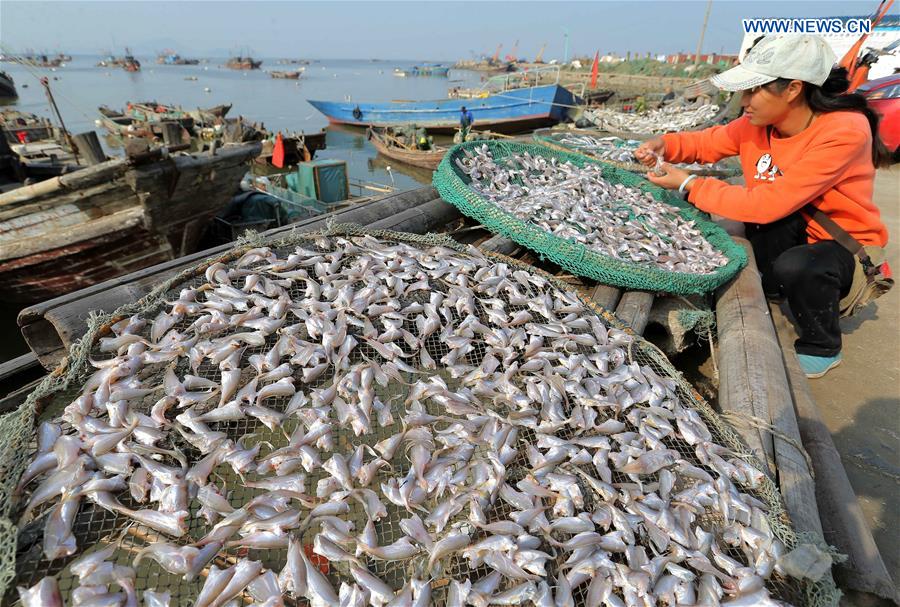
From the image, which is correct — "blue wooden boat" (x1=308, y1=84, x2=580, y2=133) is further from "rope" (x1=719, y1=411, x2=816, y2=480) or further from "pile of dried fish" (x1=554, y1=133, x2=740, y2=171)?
"rope" (x1=719, y1=411, x2=816, y2=480)

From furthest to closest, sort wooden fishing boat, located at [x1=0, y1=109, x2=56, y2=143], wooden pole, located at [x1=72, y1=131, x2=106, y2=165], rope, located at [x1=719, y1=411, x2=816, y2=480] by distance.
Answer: wooden fishing boat, located at [x1=0, y1=109, x2=56, y2=143]
wooden pole, located at [x1=72, y1=131, x2=106, y2=165]
rope, located at [x1=719, y1=411, x2=816, y2=480]

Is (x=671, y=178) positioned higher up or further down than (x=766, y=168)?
further down

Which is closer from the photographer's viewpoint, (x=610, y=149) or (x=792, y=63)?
(x=792, y=63)

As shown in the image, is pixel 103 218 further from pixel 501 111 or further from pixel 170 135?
pixel 501 111

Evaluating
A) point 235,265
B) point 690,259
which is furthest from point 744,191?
point 235,265

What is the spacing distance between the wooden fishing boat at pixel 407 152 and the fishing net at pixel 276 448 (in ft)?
47.2

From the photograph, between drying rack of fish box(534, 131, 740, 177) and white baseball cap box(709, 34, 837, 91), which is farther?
drying rack of fish box(534, 131, 740, 177)

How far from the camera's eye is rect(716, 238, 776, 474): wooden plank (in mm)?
Answer: 2750

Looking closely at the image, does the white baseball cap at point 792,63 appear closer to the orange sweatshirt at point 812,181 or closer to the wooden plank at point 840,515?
the orange sweatshirt at point 812,181

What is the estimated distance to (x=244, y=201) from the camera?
34.8 ft

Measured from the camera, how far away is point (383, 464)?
2.16 m

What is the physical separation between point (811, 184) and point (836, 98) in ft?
2.53

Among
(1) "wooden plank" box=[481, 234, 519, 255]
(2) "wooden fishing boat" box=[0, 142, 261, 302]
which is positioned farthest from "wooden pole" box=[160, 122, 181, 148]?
(1) "wooden plank" box=[481, 234, 519, 255]

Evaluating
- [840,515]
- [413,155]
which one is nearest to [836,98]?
[840,515]
